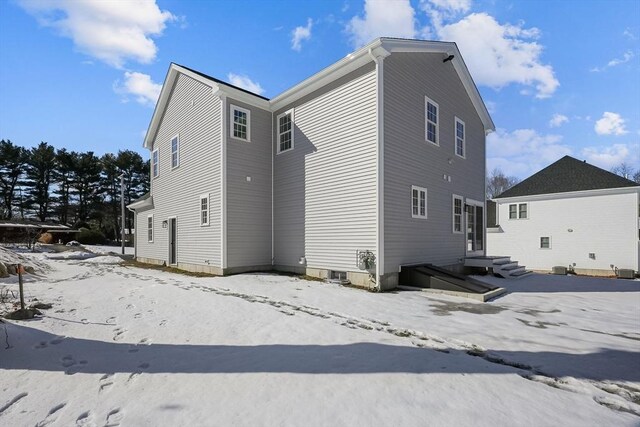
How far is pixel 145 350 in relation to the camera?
4094mm

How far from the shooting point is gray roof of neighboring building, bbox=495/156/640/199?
19172 millimetres

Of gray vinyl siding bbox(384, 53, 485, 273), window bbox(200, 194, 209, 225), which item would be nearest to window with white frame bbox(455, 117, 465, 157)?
gray vinyl siding bbox(384, 53, 485, 273)

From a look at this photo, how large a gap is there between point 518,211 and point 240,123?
19654mm

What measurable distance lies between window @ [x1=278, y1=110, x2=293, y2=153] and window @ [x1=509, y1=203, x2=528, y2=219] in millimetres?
18007

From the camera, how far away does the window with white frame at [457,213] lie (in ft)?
41.4

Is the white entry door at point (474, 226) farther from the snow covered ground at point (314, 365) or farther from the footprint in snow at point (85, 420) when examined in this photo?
the footprint in snow at point (85, 420)

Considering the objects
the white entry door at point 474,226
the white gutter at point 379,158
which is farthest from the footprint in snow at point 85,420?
the white entry door at point 474,226

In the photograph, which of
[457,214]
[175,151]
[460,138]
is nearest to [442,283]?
[457,214]

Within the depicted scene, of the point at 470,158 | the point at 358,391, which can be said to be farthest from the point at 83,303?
the point at 470,158

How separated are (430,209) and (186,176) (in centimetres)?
986

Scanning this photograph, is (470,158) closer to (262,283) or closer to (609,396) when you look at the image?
(262,283)

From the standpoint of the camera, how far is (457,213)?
42.2 feet

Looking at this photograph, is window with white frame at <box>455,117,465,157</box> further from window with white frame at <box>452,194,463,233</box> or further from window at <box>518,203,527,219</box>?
window at <box>518,203,527,219</box>

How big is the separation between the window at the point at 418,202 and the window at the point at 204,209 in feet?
24.0
